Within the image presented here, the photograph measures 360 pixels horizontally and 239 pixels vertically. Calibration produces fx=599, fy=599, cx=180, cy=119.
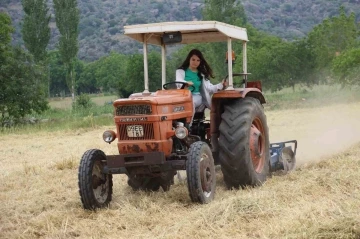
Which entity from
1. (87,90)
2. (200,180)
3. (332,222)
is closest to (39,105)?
(200,180)

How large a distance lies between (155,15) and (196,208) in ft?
440

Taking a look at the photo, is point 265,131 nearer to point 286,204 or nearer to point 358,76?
point 286,204

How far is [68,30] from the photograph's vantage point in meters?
45.1

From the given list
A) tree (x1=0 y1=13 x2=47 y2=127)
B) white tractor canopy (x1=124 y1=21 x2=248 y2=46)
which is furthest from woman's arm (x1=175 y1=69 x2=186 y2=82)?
tree (x1=0 y1=13 x2=47 y2=127)

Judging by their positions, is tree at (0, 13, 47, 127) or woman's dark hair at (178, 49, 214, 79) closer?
woman's dark hair at (178, 49, 214, 79)

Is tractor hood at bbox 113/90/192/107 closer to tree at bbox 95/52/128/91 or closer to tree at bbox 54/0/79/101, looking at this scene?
tree at bbox 54/0/79/101

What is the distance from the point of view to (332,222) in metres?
4.88

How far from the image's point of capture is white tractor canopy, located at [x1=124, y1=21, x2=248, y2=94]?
7703mm

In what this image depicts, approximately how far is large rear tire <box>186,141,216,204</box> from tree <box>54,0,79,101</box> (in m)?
38.6

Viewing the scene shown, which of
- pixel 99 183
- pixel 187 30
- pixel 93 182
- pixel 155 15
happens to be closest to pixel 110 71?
pixel 155 15

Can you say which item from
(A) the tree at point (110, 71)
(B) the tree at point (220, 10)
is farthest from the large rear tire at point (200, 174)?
(A) the tree at point (110, 71)

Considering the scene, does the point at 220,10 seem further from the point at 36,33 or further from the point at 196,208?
the point at 196,208

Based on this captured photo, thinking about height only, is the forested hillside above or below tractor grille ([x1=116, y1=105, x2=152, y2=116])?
above

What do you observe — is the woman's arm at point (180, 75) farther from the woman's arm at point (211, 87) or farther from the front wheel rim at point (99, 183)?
the front wheel rim at point (99, 183)
